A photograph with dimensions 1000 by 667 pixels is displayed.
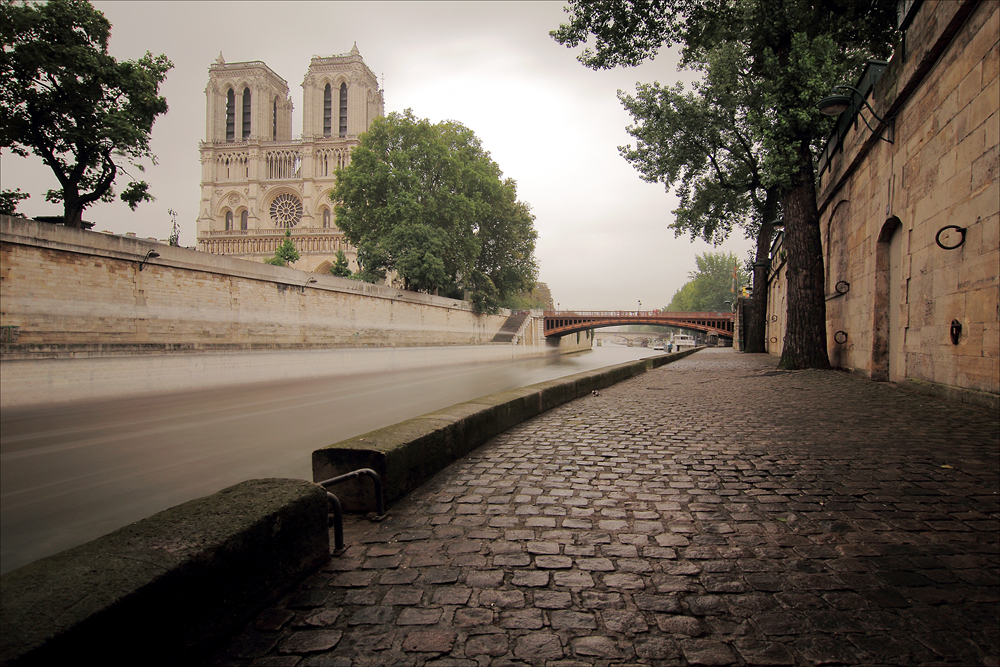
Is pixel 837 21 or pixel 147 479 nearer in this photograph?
pixel 147 479

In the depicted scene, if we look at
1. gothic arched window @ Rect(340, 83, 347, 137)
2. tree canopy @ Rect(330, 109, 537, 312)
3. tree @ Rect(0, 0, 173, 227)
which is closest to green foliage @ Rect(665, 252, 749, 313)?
tree canopy @ Rect(330, 109, 537, 312)

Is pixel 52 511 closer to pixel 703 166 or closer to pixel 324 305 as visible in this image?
pixel 324 305

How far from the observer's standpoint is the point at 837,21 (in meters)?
11.1

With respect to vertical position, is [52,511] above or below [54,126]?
below

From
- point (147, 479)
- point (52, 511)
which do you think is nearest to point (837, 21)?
point (147, 479)

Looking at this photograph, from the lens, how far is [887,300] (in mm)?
9516

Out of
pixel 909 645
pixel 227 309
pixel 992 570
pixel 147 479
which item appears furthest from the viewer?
pixel 227 309

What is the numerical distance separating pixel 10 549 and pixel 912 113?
14354 mm

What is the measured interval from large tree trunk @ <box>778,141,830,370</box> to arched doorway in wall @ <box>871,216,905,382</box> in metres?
1.60

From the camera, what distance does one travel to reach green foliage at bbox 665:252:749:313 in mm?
76438

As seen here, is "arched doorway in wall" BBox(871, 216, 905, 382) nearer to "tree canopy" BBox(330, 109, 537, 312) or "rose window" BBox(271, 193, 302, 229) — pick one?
"tree canopy" BBox(330, 109, 537, 312)

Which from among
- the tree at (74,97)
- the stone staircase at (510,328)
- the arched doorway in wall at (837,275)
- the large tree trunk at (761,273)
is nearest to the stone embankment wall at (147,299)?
the tree at (74,97)

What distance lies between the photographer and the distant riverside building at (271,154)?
67.9 metres

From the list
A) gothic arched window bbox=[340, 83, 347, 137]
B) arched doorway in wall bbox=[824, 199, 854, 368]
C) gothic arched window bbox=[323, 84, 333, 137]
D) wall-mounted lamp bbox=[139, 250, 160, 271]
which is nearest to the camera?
arched doorway in wall bbox=[824, 199, 854, 368]
